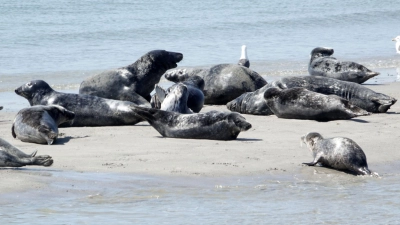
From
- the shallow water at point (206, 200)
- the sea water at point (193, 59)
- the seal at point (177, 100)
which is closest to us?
the shallow water at point (206, 200)

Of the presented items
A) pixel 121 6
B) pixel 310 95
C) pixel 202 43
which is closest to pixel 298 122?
pixel 310 95

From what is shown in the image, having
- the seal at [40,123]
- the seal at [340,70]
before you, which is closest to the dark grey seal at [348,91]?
the seal at [340,70]

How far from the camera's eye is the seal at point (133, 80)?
36.5 feet

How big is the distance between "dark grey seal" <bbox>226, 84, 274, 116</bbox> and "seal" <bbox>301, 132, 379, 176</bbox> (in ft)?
10.2

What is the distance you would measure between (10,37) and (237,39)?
649 cm

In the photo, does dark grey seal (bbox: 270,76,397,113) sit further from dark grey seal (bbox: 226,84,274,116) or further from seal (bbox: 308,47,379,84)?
seal (bbox: 308,47,379,84)

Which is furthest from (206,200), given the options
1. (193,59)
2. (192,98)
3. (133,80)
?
(193,59)

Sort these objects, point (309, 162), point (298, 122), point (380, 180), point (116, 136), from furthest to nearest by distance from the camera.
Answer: point (298, 122)
point (116, 136)
point (309, 162)
point (380, 180)

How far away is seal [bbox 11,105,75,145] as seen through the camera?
7.80m

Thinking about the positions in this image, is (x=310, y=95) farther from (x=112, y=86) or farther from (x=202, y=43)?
(x=202, y=43)

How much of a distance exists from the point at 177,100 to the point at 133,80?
7.38 ft

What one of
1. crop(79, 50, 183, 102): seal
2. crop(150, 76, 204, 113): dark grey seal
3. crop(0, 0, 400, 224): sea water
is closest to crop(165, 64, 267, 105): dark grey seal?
crop(79, 50, 183, 102): seal

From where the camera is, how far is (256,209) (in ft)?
17.3

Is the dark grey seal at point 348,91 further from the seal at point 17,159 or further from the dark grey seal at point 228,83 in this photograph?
the seal at point 17,159
